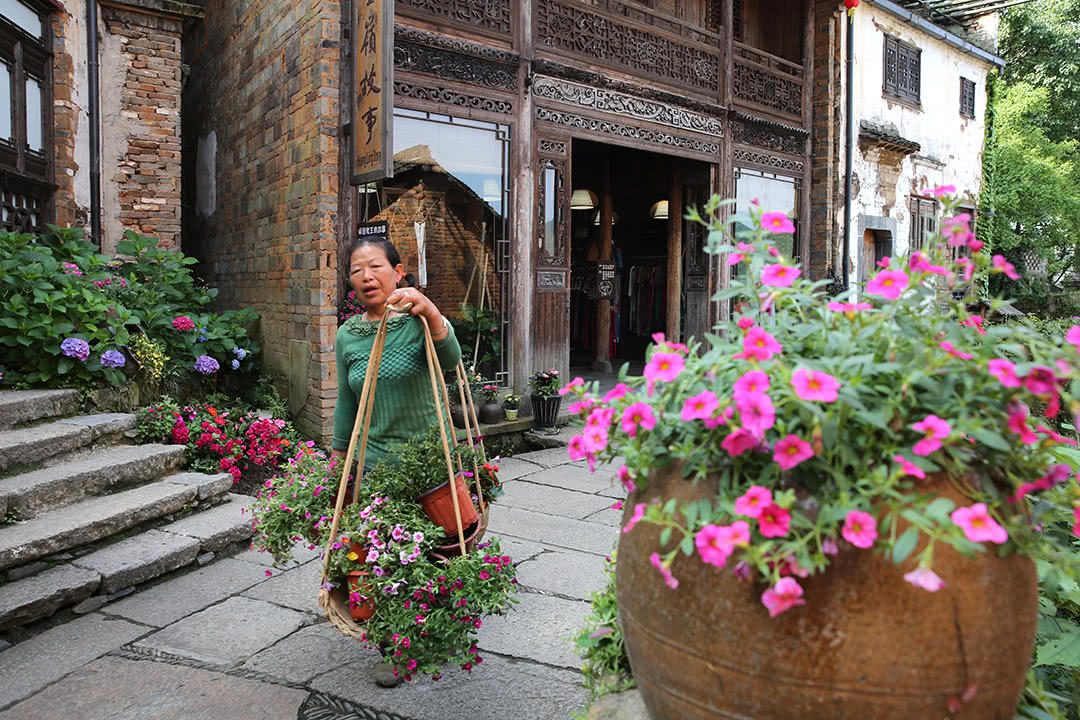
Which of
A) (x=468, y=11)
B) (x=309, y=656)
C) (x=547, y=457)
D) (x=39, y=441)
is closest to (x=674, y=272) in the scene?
(x=547, y=457)

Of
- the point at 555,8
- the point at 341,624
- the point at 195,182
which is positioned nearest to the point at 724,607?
the point at 341,624

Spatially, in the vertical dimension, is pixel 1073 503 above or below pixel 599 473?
above

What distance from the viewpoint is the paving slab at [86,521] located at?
12.8ft

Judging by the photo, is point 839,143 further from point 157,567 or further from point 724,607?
point 724,607

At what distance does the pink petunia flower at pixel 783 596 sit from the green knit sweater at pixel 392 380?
188 centimetres

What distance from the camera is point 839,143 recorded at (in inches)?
469

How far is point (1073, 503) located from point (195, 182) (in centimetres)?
1005

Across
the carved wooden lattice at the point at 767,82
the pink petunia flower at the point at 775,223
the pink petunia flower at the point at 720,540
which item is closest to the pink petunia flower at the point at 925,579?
the pink petunia flower at the point at 720,540

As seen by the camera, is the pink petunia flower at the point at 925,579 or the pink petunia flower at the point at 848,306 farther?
the pink petunia flower at the point at 848,306

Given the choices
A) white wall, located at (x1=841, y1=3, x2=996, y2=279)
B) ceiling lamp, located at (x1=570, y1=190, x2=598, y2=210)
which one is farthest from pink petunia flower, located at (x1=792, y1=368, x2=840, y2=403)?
white wall, located at (x1=841, y1=3, x2=996, y2=279)

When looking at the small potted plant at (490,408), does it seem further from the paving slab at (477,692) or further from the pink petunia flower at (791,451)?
the pink petunia flower at (791,451)

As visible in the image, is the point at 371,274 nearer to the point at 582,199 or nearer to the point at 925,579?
the point at 925,579

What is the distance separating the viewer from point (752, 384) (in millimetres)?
1388

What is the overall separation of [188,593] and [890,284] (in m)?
3.88
